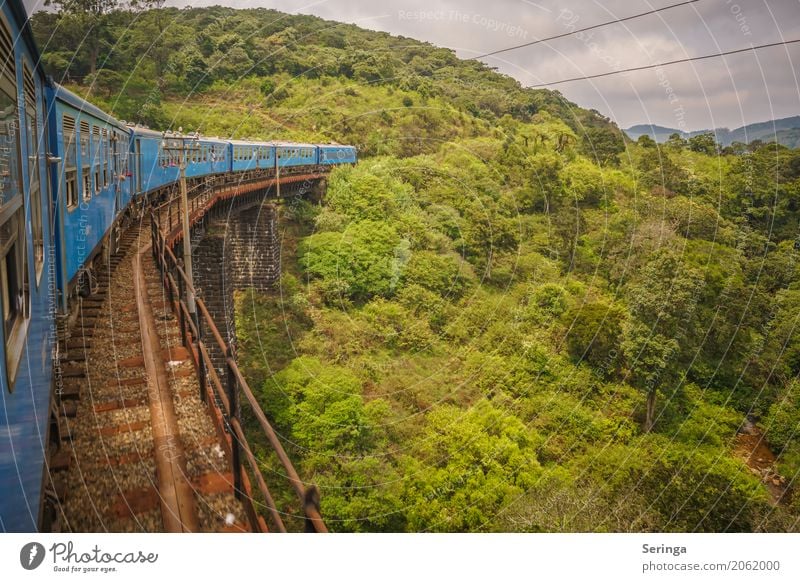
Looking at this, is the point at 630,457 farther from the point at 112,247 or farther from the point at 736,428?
the point at 112,247

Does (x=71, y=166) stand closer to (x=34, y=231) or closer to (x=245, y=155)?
(x=34, y=231)

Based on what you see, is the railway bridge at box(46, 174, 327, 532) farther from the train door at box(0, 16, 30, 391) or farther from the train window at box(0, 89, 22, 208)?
the train window at box(0, 89, 22, 208)

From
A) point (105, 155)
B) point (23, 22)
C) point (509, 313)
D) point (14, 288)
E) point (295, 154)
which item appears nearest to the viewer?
point (14, 288)

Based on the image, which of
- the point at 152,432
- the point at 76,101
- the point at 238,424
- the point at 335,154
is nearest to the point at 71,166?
the point at 76,101

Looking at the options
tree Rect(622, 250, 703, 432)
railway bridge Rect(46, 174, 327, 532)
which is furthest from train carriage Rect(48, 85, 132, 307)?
tree Rect(622, 250, 703, 432)
